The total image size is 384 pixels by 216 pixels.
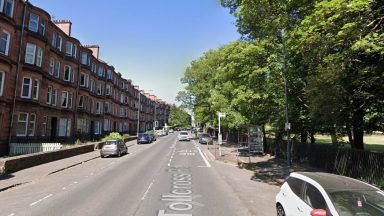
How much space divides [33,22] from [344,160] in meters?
26.5

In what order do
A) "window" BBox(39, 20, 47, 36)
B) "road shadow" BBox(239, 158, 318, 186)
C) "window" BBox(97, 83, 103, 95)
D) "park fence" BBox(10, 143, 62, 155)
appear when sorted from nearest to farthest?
"road shadow" BBox(239, 158, 318, 186) < "park fence" BBox(10, 143, 62, 155) < "window" BBox(39, 20, 47, 36) < "window" BBox(97, 83, 103, 95)

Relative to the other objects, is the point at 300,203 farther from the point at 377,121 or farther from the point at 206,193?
the point at 377,121

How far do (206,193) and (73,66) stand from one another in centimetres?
3074

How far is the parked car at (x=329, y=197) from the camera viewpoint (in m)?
6.09

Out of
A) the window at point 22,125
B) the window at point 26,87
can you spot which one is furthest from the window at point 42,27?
the window at point 22,125

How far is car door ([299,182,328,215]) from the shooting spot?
6.54 metres

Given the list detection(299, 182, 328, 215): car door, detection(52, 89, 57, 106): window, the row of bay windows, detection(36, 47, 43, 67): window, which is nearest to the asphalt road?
detection(299, 182, 328, 215): car door

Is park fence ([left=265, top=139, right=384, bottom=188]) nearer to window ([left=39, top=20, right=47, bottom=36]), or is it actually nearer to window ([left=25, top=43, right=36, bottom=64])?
window ([left=25, top=43, right=36, bottom=64])

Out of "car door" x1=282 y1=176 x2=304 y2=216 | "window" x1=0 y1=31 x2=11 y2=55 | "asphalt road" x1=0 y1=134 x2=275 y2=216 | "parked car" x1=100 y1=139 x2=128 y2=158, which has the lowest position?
"asphalt road" x1=0 y1=134 x2=275 y2=216

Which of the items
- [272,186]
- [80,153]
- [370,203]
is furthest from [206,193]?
[80,153]

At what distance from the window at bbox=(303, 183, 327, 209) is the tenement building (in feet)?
76.9

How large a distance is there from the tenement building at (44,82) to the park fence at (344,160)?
72.5 ft

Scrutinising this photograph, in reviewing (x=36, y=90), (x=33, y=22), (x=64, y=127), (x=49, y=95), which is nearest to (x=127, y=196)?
(x=36, y=90)

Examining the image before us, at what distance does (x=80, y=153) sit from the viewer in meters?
29.7
